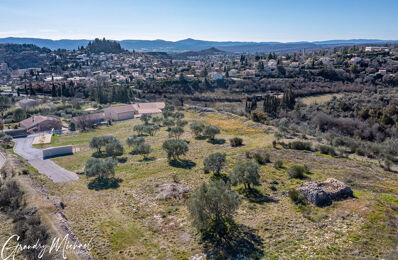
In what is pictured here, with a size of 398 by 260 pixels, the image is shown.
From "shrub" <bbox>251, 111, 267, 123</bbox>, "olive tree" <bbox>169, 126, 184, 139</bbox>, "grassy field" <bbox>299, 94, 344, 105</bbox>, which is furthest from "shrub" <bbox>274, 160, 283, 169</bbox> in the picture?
"grassy field" <bbox>299, 94, 344, 105</bbox>

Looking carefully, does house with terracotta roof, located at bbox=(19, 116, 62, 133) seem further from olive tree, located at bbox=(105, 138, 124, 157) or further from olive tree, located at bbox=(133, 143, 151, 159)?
olive tree, located at bbox=(133, 143, 151, 159)

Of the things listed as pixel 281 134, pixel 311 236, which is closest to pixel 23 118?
pixel 281 134

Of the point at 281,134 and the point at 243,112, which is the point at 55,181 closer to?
the point at 281,134

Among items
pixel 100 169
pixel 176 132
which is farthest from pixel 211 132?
pixel 100 169

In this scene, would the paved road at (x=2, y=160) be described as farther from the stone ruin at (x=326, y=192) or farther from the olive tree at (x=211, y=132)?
the stone ruin at (x=326, y=192)

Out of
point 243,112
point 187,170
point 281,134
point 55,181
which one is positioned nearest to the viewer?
point 55,181

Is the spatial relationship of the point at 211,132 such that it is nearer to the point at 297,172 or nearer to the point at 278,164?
the point at 278,164
